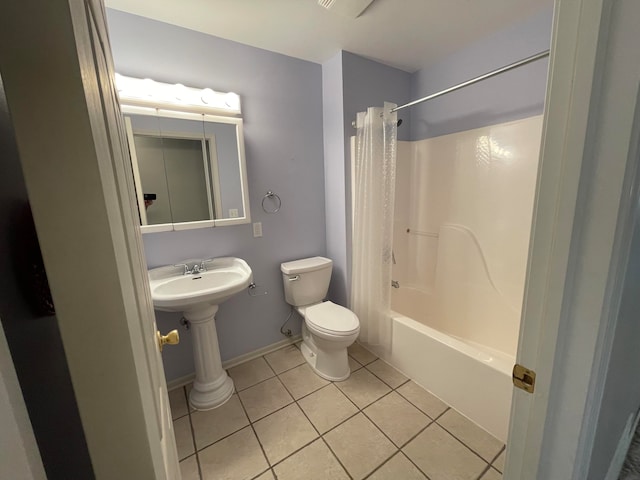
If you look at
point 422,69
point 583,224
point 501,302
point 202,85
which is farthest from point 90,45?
point 422,69

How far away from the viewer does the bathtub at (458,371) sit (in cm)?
134

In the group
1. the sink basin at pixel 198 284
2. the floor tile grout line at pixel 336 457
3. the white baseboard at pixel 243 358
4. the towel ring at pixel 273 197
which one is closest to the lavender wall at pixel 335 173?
the towel ring at pixel 273 197

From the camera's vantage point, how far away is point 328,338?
1694 mm

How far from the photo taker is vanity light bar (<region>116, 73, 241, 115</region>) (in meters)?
1.44

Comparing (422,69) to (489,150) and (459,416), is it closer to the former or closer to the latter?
(489,150)

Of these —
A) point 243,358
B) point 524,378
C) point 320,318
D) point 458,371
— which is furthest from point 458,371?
point 243,358

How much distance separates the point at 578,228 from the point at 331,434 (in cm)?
149

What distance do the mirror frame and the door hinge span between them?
1694 millimetres

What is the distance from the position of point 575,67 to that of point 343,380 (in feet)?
6.20

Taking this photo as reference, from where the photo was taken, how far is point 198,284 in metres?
1.62

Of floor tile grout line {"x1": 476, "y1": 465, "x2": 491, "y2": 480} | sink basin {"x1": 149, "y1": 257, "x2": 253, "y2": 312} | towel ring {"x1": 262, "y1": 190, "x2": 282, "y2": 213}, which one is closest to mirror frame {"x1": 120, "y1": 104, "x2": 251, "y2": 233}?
towel ring {"x1": 262, "y1": 190, "x2": 282, "y2": 213}

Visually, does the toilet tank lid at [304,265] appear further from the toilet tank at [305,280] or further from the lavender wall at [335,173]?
the lavender wall at [335,173]

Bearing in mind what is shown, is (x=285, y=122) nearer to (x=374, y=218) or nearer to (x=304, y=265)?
(x=374, y=218)

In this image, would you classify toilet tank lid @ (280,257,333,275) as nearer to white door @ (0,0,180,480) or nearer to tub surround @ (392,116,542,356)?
tub surround @ (392,116,542,356)
